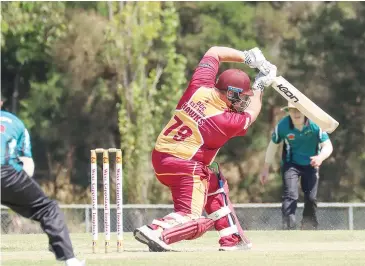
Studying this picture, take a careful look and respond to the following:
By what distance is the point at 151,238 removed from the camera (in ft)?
39.5

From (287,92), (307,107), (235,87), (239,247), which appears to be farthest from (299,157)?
(235,87)

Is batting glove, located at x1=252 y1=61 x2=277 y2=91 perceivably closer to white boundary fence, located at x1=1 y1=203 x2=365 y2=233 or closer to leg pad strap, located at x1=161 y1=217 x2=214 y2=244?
leg pad strap, located at x1=161 y1=217 x2=214 y2=244

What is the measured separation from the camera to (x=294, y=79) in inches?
1374

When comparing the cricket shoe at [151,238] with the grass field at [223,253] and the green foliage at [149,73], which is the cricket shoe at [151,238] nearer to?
the grass field at [223,253]

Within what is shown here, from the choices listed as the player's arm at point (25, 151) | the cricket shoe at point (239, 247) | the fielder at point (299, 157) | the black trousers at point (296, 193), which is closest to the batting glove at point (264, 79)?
the cricket shoe at point (239, 247)

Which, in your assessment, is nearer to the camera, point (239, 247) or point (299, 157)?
point (239, 247)

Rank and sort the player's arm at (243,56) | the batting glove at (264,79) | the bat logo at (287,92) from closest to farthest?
1. the batting glove at (264,79)
2. the player's arm at (243,56)
3. the bat logo at (287,92)

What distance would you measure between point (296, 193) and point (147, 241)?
5989 mm

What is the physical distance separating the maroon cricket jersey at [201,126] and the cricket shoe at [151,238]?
0.79 metres

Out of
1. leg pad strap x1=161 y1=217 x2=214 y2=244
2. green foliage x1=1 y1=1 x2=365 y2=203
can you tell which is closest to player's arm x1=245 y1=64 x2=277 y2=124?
leg pad strap x1=161 y1=217 x2=214 y2=244

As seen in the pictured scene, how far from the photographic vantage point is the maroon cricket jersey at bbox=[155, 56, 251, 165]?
12188 mm

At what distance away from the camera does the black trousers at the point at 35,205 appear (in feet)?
33.4

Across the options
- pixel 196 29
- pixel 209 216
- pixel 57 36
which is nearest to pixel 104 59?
pixel 57 36

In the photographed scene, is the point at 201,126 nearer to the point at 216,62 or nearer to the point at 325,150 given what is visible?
the point at 216,62
